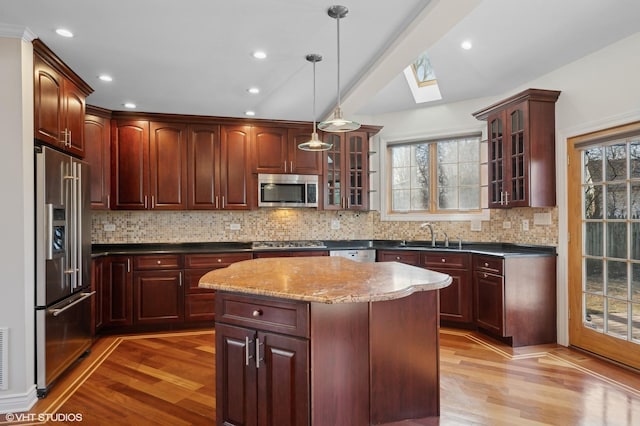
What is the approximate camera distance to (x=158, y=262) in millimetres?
4277

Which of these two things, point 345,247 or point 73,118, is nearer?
point 73,118

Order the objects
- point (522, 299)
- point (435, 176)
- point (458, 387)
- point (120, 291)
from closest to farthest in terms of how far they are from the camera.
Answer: point (458, 387), point (522, 299), point (120, 291), point (435, 176)

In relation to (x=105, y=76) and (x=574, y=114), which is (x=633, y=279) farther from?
(x=105, y=76)

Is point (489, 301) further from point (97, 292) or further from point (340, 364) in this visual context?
point (97, 292)

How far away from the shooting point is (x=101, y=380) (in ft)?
9.78

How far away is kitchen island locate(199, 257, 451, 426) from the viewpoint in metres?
1.84

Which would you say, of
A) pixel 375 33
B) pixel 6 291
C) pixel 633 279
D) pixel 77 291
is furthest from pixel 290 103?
pixel 633 279

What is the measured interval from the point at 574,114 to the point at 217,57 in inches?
128

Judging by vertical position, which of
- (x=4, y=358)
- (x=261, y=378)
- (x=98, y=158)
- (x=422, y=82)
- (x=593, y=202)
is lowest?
(x=4, y=358)

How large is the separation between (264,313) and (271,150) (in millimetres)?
3293

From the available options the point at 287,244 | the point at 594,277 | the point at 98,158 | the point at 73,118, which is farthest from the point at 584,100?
the point at 98,158

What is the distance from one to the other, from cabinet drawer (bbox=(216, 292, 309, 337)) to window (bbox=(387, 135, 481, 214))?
357 cm

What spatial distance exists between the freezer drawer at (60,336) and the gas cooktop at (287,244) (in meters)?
1.93

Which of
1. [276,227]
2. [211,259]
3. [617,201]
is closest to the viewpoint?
[617,201]
